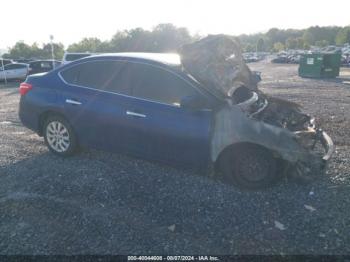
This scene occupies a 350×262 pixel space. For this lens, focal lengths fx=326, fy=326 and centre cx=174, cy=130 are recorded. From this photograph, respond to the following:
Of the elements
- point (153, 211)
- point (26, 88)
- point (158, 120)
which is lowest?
point (153, 211)

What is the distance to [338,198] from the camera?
13.3 ft

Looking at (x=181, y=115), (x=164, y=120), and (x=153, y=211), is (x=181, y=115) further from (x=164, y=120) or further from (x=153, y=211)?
(x=153, y=211)

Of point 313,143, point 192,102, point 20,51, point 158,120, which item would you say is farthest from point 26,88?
point 20,51

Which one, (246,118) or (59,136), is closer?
(246,118)

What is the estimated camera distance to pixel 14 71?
2227 cm

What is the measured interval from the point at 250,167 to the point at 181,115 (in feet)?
3.69

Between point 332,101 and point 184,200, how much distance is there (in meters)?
→ 9.37

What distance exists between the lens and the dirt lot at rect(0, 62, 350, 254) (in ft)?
10.6

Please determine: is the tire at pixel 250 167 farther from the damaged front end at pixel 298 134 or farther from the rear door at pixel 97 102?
the rear door at pixel 97 102

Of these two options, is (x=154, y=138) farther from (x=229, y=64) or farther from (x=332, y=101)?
(x=332, y=101)

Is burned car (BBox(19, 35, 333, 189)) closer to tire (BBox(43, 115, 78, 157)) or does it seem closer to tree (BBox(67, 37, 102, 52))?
tire (BBox(43, 115, 78, 157))

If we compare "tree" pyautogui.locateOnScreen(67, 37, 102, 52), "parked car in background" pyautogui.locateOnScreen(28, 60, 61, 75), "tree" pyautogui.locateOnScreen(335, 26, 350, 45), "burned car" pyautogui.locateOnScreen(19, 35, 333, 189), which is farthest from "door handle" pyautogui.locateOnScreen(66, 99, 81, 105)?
"tree" pyautogui.locateOnScreen(335, 26, 350, 45)

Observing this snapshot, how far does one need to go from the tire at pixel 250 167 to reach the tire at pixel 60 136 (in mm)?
2498

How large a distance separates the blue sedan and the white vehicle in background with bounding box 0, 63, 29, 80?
1917cm
